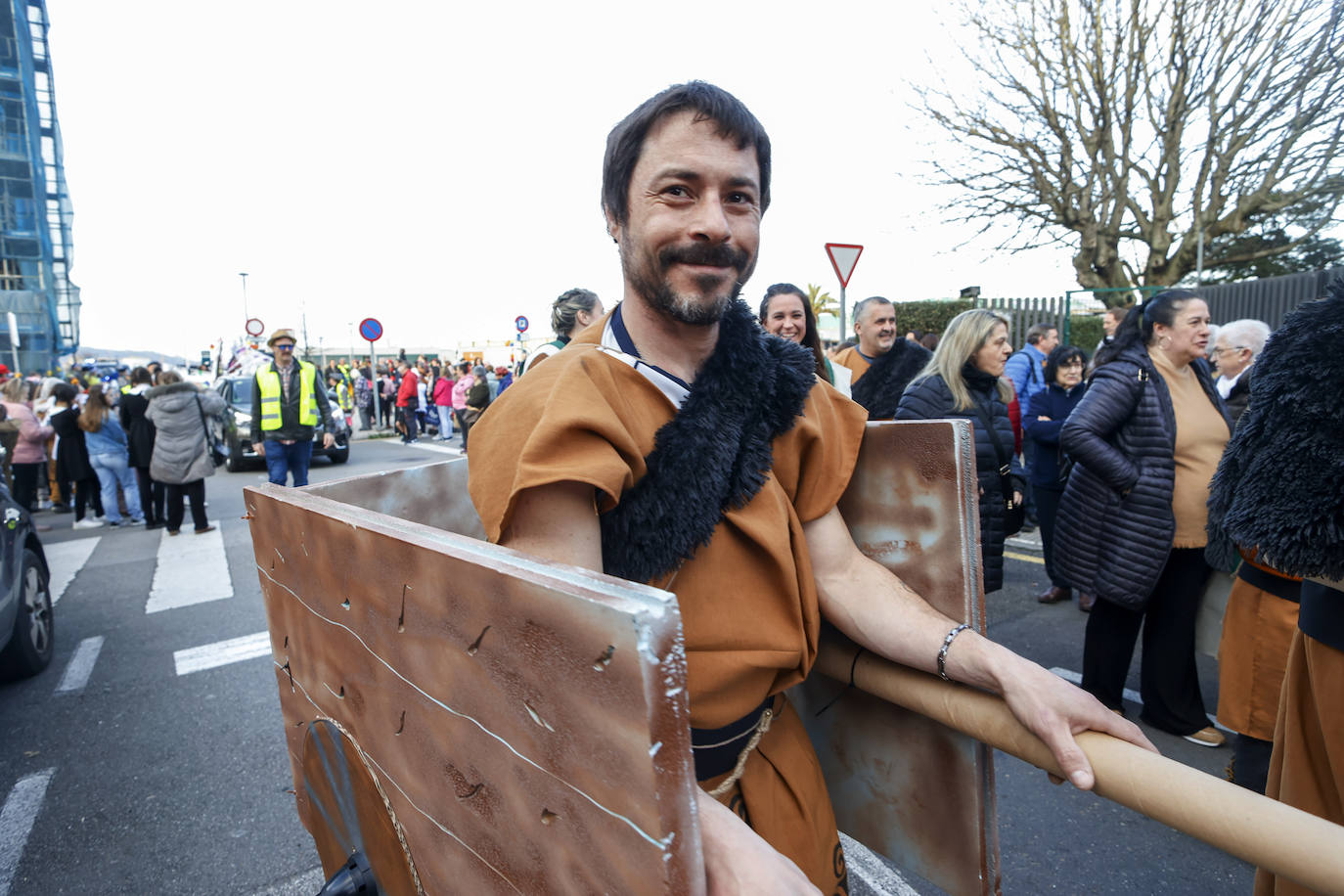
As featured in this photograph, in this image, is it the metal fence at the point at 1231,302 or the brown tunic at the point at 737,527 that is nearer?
the brown tunic at the point at 737,527

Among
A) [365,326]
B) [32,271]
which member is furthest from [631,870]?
[32,271]

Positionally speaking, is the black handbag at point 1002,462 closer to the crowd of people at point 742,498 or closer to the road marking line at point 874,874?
the crowd of people at point 742,498

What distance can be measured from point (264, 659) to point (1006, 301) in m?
12.3

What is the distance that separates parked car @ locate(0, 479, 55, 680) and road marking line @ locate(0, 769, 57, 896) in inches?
36.9

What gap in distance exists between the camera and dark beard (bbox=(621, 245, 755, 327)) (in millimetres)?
1136

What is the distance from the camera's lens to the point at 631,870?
65 centimetres

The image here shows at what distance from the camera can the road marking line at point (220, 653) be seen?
4.23 m

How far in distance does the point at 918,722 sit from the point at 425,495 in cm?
113

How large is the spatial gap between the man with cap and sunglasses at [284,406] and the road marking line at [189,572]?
2.94 ft

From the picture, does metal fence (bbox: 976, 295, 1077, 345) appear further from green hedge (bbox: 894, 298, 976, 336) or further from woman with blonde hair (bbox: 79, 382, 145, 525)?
woman with blonde hair (bbox: 79, 382, 145, 525)

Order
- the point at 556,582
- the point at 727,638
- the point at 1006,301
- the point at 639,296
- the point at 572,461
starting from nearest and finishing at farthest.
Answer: the point at 556,582, the point at 572,461, the point at 727,638, the point at 639,296, the point at 1006,301

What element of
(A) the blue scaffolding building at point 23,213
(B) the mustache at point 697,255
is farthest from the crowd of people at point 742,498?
(A) the blue scaffolding building at point 23,213

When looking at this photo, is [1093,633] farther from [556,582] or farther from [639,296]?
[556,582]

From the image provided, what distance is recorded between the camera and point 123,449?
8094 mm
